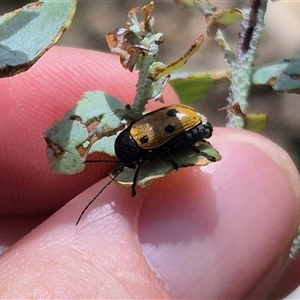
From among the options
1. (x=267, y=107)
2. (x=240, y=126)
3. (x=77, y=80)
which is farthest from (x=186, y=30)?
(x=240, y=126)

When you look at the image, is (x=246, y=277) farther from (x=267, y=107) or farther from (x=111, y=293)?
(x=267, y=107)

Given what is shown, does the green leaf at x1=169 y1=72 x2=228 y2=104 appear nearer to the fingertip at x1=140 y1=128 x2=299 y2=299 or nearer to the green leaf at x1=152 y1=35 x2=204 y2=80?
the fingertip at x1=140 y1=128 x2=299 y2=299

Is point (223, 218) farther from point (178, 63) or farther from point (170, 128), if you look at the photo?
point (178, 63)

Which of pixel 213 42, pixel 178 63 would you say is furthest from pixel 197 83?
pixel 213 42

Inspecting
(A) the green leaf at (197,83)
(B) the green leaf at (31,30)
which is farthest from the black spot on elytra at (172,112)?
(B) the green leaf at (31,30)

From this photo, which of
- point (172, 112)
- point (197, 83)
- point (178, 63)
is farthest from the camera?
point (197, 83)
